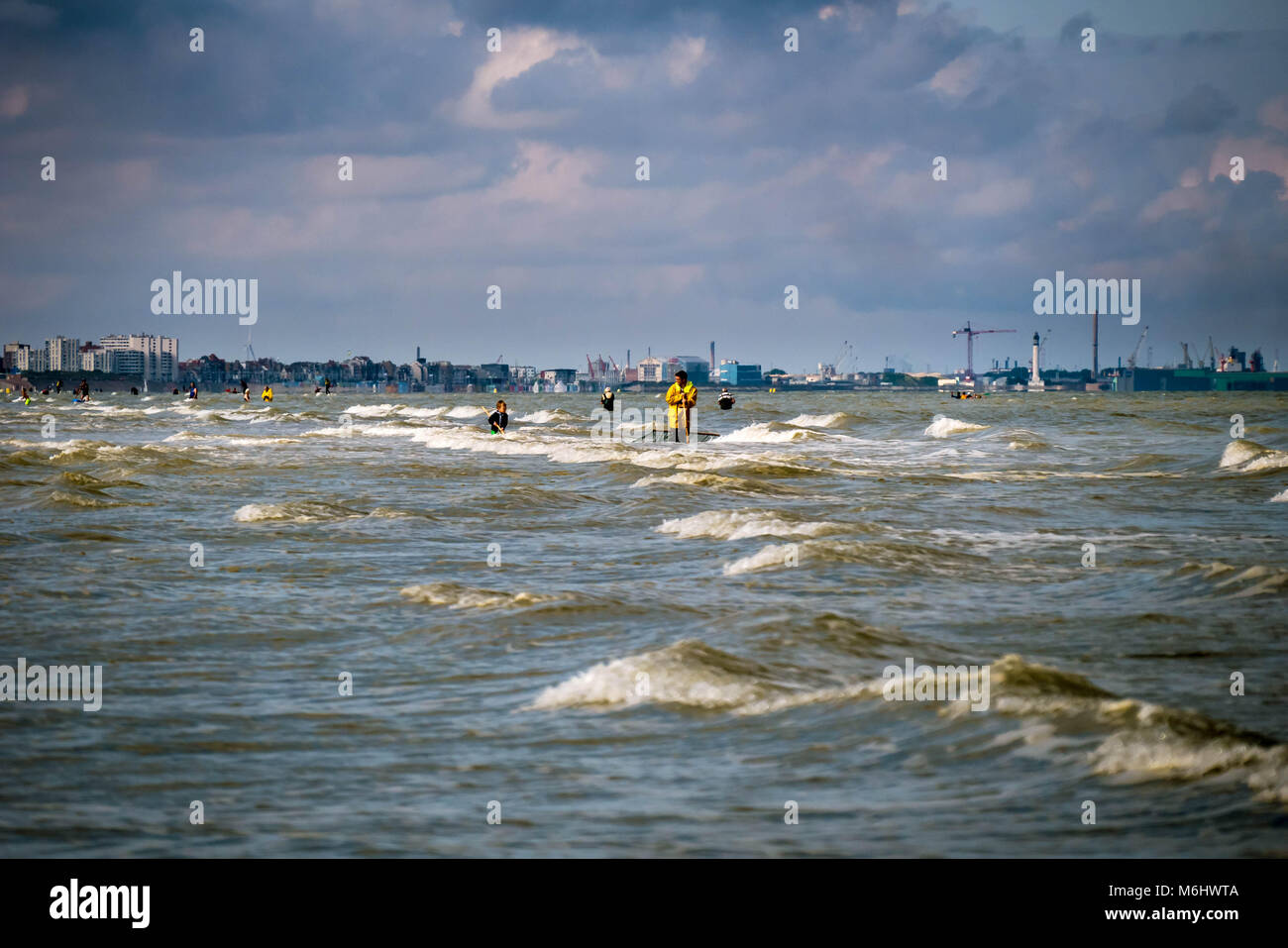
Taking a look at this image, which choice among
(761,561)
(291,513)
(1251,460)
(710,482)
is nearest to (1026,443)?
(1251,460)

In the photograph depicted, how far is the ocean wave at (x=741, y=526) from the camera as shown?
65.2 ft

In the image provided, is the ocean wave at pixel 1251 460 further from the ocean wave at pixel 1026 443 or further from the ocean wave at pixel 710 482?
the ocean wave at pixel 710 482

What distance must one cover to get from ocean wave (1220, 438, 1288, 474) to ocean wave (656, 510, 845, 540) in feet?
56.1

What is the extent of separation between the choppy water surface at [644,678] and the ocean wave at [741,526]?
3.8 inches

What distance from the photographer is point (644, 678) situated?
10422mm

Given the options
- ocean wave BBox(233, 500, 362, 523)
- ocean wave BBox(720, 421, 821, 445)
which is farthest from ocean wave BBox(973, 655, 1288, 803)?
ocean wave BBox(720, 421, 821, 445)

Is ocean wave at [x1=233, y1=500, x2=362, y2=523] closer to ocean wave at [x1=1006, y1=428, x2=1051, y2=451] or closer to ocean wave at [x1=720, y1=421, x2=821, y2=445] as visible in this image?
ocean wave at [x1=1006, y1=428, x2=1051, y2=451]

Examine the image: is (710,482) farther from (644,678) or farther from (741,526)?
(644,678)

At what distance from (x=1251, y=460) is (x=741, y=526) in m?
20.2

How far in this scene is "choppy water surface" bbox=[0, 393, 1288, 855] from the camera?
289 inches

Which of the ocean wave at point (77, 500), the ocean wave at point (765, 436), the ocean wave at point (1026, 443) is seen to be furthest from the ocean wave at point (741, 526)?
the ocean wave at point (765, 436)

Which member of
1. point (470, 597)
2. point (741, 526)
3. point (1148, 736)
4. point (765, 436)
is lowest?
point (1148, 736)
